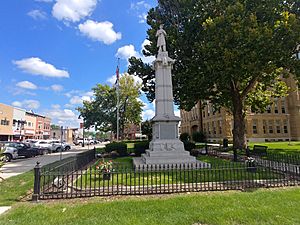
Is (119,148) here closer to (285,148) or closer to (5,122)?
(285,148)

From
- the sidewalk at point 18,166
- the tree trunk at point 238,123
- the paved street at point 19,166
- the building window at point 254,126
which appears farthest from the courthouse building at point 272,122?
the sidewalk at point 18,166

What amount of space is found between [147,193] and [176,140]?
6541mm

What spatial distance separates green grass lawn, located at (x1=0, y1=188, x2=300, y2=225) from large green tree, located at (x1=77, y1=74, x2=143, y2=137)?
38852 mm

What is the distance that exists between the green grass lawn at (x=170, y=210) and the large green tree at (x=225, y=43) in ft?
40.9

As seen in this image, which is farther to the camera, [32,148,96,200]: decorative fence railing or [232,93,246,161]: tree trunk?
[232,93,246,161]: tree trunk

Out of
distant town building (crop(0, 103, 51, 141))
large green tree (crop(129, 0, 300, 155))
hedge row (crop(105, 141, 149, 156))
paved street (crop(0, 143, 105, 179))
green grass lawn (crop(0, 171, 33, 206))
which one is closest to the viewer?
green grass lawn (crop(0, 171, 33, 206))

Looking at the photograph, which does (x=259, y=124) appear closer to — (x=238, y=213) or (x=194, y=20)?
(x=194, y=20)

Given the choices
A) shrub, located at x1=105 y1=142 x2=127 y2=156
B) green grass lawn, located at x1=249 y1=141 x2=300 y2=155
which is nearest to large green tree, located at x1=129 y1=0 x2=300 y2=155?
green grass lawn, located at x1=249 y1=141 x2=300 y2=155

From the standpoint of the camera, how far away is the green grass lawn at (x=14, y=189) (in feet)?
22.5

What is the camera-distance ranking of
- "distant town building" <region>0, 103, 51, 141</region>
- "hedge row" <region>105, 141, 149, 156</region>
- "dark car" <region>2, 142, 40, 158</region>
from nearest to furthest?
"hedge row" <region>105, 141, 149, 156</region>
"dark car" <region>2, 142, 40, 158</region>
"distant town building" <region>0, 103, 51, 141</region>

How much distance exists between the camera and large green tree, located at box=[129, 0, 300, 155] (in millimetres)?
16375

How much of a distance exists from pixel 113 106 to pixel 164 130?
3357 cm

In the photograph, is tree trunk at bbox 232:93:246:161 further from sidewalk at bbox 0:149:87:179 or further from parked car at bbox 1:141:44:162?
parked car at bbox 1:141:44:162

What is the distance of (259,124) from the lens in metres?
44.1
